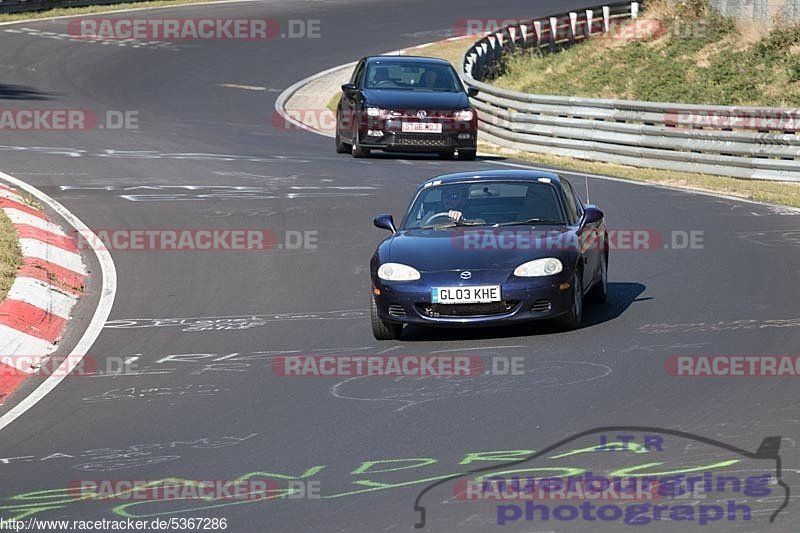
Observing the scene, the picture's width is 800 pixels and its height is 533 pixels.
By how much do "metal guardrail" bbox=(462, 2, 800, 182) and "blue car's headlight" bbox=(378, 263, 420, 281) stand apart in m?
12.4

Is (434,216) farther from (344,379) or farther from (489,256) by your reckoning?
(344,379)

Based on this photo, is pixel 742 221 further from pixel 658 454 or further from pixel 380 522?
pixel 380 522

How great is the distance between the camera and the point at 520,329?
469 inches

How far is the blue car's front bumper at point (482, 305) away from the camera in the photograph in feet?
37.0

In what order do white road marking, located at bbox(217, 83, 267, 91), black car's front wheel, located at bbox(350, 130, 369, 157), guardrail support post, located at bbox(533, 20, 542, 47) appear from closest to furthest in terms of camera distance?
black car's front wheel, located at bbox(350, 130, 369, 157), white road marking, located at bbox(217, 83, 267, 91), guardrail support post, located at bbox(533, 20, 542, 47)

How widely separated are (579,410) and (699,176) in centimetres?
1521

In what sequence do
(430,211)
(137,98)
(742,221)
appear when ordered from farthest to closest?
1. (137,98)
2. (742,221)
3. (430,211)

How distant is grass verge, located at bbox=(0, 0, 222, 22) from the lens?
4819 cm

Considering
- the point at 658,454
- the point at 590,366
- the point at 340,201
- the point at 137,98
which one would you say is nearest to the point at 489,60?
the point at 137,98

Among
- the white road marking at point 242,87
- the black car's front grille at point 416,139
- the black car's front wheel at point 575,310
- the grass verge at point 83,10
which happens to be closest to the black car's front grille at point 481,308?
the black car's front wheel at point 575,310

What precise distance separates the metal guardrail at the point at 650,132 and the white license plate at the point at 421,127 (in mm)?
3296

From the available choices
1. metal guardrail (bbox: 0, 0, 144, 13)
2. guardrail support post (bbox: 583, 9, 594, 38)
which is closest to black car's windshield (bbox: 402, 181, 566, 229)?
guardrail support post (bbox: 583, 9, 594, 38)

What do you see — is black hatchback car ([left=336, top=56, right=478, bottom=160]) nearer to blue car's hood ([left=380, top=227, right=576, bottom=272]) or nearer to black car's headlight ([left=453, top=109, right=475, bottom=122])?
black car's headlight ([left=453, top=109, right=475, bottom=122])

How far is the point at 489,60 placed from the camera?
3938 cm
